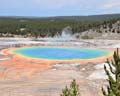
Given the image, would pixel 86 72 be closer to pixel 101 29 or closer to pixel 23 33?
pixel 101 29

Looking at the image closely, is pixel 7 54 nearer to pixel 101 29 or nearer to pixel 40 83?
pixel 40 83

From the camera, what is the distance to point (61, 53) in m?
43.8

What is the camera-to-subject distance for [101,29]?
71.2 m

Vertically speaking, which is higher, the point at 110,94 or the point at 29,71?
the point at 110,94

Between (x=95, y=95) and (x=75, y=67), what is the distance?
10.2 meters

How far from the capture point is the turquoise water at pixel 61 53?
40.2 metres

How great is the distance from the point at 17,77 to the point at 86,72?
21.7 ft

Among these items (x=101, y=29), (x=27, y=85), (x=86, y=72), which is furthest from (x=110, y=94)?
(x=101, y=29)

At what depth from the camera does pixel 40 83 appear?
82.2 ft

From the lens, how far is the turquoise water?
40219 millimetres

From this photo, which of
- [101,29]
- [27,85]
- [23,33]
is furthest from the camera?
[23,33]

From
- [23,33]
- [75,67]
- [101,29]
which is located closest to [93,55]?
[75,67]

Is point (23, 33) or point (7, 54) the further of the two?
point (23, 33)

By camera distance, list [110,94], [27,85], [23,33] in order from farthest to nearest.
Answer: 1. [23,33]
2. [27,85]
3. [110,94]
